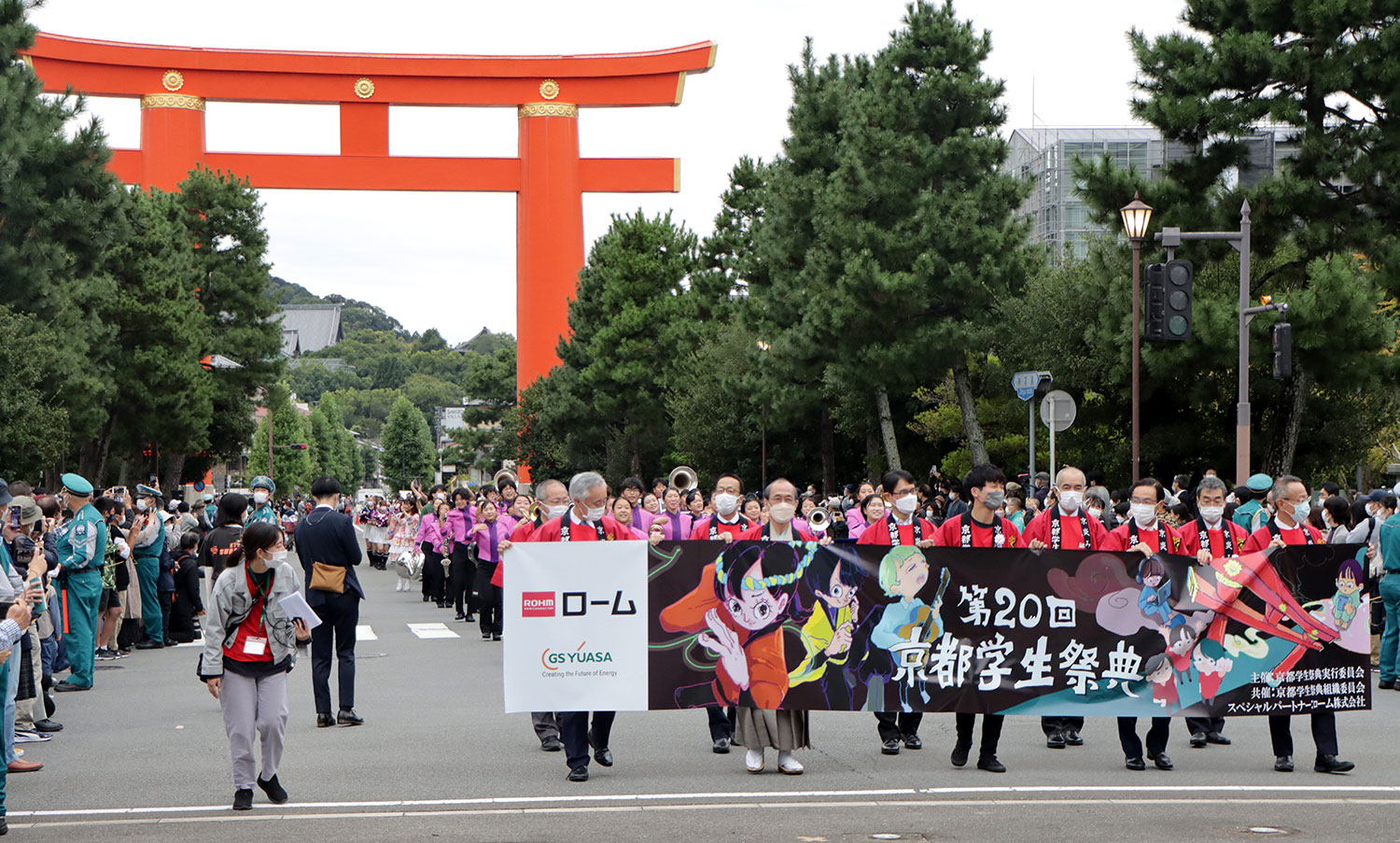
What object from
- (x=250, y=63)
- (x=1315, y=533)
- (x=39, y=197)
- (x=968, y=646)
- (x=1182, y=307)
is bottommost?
(x=968, y=646)

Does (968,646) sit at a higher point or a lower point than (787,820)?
higher

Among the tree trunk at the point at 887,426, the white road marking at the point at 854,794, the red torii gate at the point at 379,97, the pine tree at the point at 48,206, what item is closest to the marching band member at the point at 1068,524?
the white road marking at the point at 854,794

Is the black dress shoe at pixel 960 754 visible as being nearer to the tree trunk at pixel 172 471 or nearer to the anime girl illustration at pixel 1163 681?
the anime girl illustration at pixel 1163 681

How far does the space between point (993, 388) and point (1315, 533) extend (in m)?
24.8

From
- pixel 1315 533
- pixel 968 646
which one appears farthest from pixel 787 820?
pixel 1315 533

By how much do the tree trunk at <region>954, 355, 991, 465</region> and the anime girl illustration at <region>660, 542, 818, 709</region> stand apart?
2349cm

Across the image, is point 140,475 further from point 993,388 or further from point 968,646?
point 968,646

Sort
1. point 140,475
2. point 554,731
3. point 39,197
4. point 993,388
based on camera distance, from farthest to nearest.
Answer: point 140,475
point 993,388
point 39,197
point 554,731

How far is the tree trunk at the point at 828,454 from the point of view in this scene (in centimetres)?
4175

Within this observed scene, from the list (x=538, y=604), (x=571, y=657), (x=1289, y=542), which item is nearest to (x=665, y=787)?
(x=571, y=657)

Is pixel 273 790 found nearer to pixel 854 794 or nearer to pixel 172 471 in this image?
pixel 854 794

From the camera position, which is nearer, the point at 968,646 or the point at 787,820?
the point at 787,820

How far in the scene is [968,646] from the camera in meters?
8.92

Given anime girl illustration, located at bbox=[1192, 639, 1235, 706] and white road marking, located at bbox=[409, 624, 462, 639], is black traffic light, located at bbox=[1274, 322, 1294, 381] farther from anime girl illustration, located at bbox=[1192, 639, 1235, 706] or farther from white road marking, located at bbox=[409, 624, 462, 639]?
white road marking, located at bbox=[409, 624, 462, 639]
